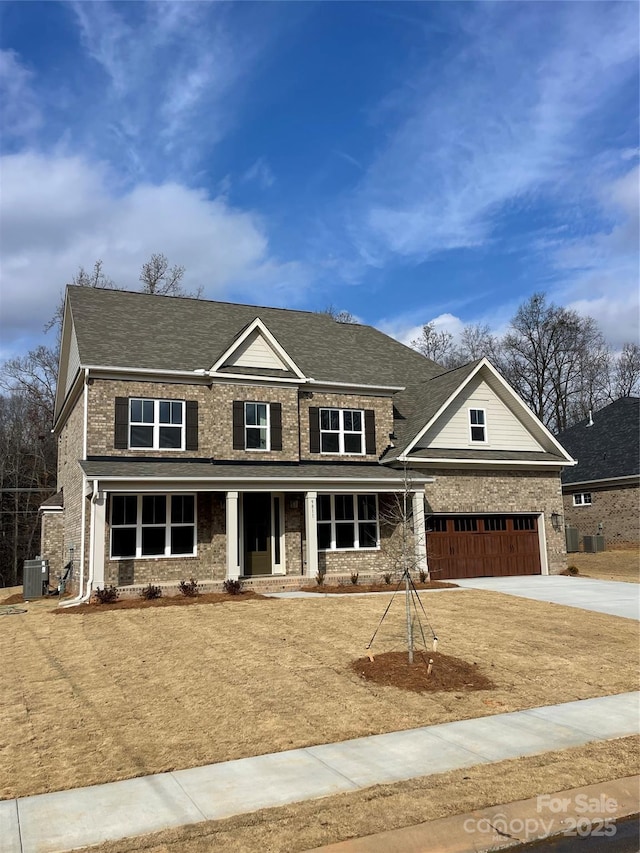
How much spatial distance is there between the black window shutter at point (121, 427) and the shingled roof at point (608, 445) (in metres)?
23.1

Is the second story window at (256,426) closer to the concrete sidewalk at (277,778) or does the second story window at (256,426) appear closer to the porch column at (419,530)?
the porch column at (419,530)

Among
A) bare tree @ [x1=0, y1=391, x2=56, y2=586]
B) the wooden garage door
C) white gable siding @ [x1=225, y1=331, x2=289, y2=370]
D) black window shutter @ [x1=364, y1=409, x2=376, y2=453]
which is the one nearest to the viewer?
white gable siding @ [x1=225, y1=331, x2=289, y2=370]

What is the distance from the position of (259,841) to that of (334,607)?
35.0 feet

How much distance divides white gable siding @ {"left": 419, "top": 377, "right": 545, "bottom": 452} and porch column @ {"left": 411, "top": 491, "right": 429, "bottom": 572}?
8.16 ft

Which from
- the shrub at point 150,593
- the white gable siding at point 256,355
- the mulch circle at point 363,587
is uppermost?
the white gable siding at point 256,355

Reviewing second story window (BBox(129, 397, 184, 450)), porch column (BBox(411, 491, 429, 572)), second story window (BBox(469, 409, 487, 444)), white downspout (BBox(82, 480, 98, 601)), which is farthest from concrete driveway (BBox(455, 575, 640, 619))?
white downspout (BBox(82, 480, 98, 601))

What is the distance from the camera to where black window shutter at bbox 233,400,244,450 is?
20422 millimetres

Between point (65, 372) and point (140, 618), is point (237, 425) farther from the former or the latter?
point (65, 372)

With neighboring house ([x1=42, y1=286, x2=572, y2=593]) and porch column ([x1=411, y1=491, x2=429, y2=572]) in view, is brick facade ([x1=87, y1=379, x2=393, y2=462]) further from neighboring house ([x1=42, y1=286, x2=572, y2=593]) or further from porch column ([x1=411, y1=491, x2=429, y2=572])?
porch column ([x1=411, y1=491, x2=429, y2=572])

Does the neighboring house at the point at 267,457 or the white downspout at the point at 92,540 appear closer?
the white downspout at the point at 92,540

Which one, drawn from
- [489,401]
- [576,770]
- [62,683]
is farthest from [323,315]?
[576,770]

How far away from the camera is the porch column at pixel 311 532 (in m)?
19.7

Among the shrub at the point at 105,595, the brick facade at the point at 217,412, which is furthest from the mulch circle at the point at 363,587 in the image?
the shrub at the point at 105,595

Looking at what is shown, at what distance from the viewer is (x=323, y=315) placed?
2892 cm
